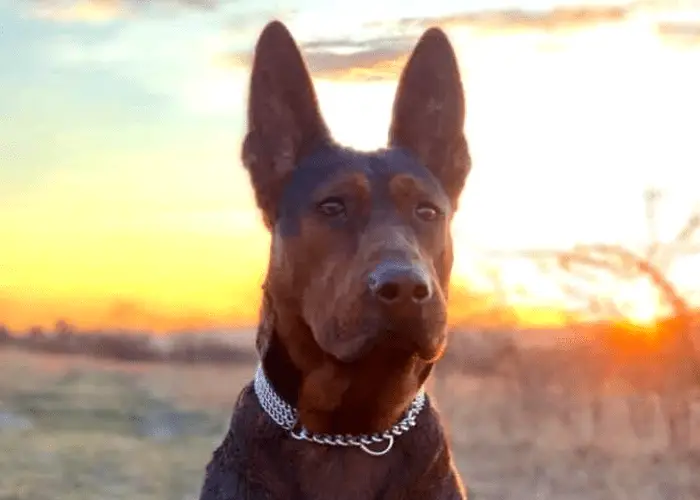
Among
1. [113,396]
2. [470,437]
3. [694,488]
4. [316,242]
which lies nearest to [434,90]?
[316,242]

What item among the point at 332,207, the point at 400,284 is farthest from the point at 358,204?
the point at 400,284

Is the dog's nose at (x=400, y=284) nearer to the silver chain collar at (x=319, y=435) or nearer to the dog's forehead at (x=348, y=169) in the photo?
the dog's forehead at (x=348, y=169)

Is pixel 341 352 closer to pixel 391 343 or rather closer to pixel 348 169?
pixel 391 343

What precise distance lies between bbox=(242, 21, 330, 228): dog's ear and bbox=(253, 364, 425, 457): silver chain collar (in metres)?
0.71

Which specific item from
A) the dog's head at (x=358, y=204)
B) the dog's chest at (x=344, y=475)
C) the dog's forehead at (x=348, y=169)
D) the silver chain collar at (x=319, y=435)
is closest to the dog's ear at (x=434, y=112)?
the dog's head at (x=358, y=204)

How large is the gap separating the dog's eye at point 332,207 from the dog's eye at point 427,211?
293 mm

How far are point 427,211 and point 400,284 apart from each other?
59cm

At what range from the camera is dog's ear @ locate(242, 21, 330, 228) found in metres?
4.71

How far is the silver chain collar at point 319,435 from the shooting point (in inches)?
172

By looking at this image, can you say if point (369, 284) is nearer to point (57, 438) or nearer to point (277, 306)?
point (277, 306)

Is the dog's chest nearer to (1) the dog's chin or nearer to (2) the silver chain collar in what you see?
(2) the silver chain collar

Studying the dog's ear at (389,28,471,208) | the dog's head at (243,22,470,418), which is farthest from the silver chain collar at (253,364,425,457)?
the dog's ear at (389,28,471,208)

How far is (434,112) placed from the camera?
489cm

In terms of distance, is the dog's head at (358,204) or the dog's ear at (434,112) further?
the dog's ear at (434,112)
